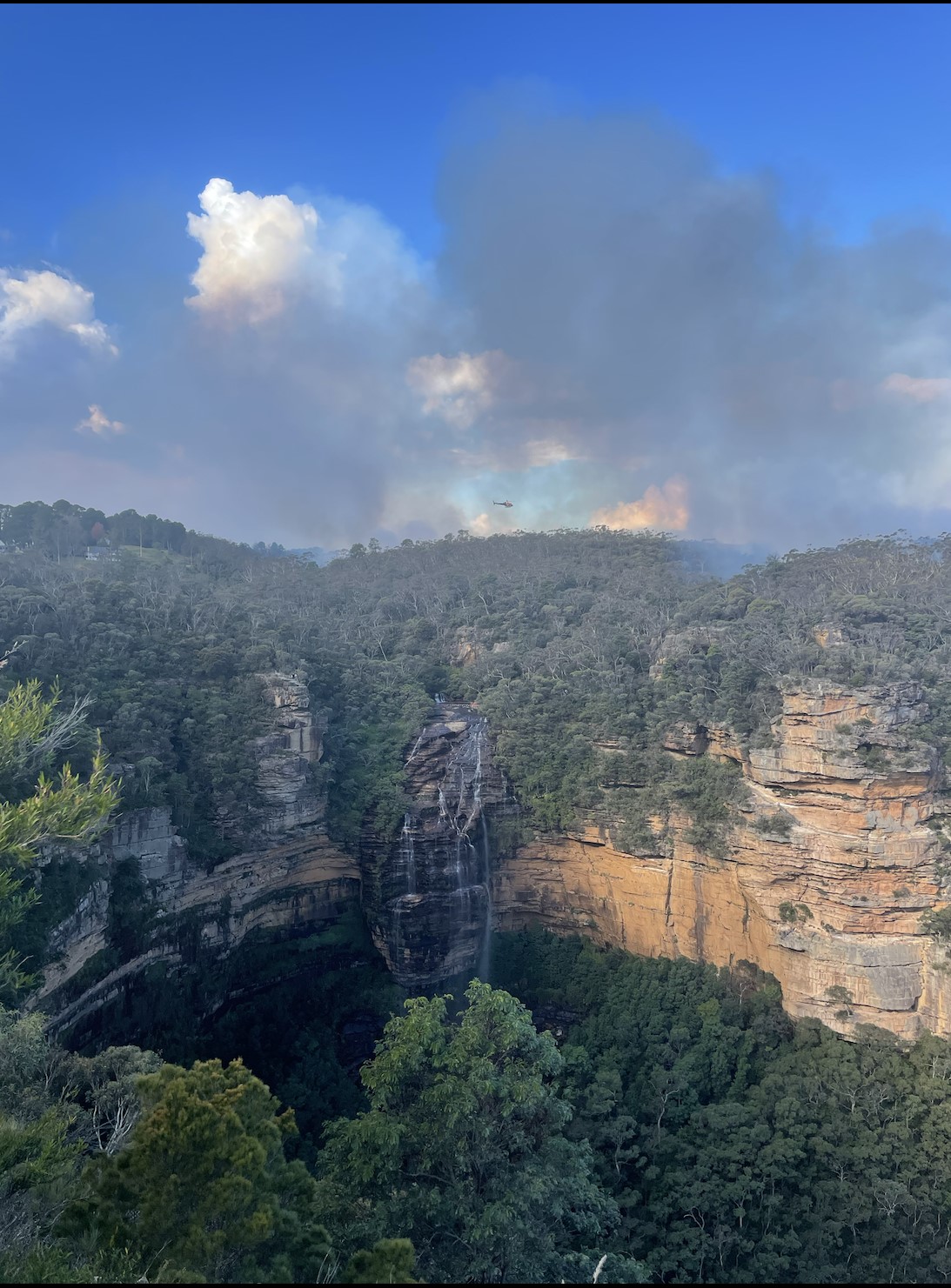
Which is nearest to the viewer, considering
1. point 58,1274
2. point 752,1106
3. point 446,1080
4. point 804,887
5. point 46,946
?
point 58,1274

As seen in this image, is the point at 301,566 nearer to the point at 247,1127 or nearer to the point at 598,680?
the point at 598,680

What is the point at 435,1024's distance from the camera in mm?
12664

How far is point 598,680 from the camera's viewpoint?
26.9 m

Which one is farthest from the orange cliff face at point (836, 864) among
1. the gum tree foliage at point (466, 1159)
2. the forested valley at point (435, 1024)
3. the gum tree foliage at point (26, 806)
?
the gum tree foliage at point (26, 806)

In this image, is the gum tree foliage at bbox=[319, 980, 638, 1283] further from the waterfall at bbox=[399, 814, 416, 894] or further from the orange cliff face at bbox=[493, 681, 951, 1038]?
the waterfall at bbox=[399, 814, 416, 894]

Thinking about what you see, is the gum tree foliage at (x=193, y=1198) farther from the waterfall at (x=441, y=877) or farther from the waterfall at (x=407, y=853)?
the waterfall at (x=407, y=853)

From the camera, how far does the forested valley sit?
8492 mm

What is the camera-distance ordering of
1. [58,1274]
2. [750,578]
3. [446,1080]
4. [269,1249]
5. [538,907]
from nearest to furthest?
1. [58,1274]
2. [269,1249]
3. [446,1080]
4. [538,907]
5. [750,578]

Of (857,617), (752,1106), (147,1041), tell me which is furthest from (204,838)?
(857,617)

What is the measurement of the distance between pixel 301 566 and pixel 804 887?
4085 cm

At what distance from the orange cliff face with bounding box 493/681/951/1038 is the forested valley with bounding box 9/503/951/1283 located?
81 cm

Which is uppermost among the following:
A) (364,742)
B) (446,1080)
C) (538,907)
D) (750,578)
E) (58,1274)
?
(750,578)

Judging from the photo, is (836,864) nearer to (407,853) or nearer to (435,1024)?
(435,1024)

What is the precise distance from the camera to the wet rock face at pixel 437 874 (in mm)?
24188
